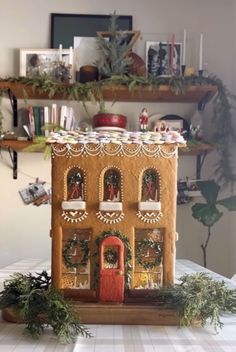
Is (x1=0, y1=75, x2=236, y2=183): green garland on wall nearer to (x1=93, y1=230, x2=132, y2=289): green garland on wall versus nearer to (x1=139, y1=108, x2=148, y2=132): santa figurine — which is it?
(x1=139, y1=108, x2=148, y2=132): santa figurine

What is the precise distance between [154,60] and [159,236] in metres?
2.14

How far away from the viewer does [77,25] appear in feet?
9.68

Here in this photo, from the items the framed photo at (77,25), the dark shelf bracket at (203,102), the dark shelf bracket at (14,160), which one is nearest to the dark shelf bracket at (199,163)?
the dark shelf bracket at (203,102)

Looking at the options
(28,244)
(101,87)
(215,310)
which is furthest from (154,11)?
(215,310)

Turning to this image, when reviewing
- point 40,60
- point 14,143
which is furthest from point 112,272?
point 40,60

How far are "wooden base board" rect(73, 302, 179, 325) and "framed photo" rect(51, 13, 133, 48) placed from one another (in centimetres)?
233

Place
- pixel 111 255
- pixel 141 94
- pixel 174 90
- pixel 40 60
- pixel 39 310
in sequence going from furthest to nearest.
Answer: pixel 40 60, pixel 141 94, pixel 174 90, pixel 111 255, pixel 39 310

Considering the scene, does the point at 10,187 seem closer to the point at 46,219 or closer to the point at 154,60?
the point at 46,219

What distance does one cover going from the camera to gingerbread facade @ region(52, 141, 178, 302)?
951mm

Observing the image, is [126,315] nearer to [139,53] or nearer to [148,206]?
[148,206]

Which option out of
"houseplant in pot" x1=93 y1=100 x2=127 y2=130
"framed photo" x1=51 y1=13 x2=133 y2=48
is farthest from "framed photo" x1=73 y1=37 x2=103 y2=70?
"houseplant in pot" x1=93 y1=100 x2=127 y2=130

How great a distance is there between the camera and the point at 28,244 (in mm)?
2928

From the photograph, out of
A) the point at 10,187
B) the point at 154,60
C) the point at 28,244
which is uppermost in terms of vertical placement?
the point at 154,60

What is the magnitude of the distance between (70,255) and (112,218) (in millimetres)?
120
